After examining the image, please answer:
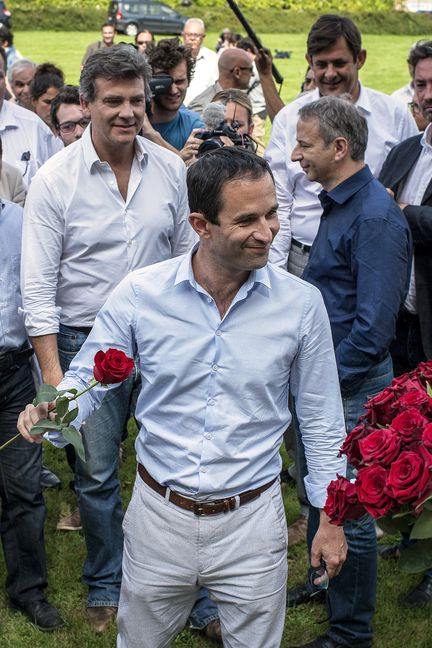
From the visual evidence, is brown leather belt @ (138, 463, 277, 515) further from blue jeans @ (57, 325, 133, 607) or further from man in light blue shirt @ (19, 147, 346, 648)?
blue jeans @ (57, 325, 133, 607)

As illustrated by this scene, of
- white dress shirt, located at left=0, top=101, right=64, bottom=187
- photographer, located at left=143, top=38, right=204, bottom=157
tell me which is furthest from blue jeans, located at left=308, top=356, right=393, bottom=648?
photographer, located at left=143, top=38, right=204, bottom=157

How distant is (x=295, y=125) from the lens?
6.05 meters

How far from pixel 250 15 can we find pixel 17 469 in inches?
1777

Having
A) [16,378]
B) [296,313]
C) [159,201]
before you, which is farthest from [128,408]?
[296,313]

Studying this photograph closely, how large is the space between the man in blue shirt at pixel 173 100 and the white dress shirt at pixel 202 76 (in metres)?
4.40

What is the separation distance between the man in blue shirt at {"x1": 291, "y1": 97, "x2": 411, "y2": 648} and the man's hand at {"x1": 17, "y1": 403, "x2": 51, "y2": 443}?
66.5 inches

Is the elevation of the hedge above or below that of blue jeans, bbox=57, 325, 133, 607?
below

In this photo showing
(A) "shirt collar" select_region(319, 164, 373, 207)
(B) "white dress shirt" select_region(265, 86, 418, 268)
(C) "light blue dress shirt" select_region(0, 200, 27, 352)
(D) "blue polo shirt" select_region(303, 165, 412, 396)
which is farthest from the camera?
(B) "white dress shirt" select_region(265, 86, 418, 268)

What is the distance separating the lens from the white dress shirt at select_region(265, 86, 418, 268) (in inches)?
232

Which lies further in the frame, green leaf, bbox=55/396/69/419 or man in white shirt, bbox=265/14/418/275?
man in white shirt, bbox=265/14/418/275

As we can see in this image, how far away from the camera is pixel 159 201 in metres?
4.91

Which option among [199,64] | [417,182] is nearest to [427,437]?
[417,182]

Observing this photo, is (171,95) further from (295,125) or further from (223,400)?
(223,400)

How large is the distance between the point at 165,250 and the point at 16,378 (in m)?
0.99
